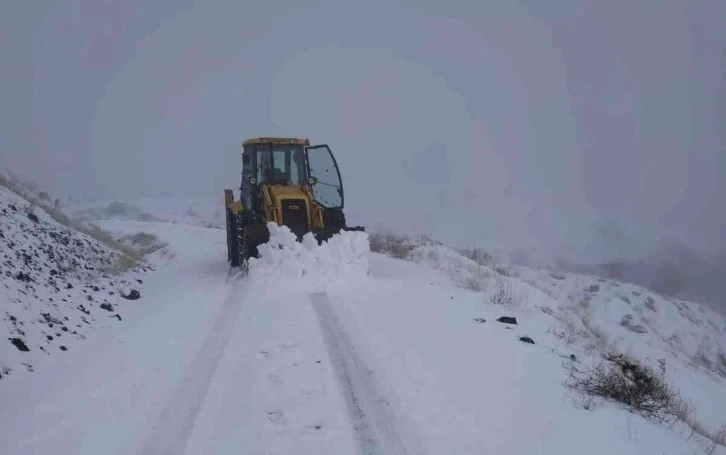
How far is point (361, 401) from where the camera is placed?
14.9ft

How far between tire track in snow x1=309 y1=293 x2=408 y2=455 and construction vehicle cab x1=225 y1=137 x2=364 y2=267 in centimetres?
531

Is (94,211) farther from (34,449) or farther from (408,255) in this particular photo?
(34,449)

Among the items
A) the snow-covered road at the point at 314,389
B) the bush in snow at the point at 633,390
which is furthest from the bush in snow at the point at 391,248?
the bush in snow at the point at 633,390

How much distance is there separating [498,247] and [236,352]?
26.3 meters

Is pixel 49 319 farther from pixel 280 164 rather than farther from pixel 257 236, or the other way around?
pixel 280 164

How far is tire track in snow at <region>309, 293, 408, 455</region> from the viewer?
3.82 m

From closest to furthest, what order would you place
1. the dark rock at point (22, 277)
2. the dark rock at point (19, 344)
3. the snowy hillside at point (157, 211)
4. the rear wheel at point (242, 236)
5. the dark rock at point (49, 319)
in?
the dark rock at point (19, 344), the dark rock at point (49, 319), the dark rock at point (22, 277), the rear wheel at point (242, 236), the snowy hillside at point (157, 211)

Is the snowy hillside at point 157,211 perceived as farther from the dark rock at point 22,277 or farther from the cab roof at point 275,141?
the dark rock at point 22,277

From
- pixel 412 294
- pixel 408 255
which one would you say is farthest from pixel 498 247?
pixel 412 294

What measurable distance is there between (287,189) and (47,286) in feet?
19.2

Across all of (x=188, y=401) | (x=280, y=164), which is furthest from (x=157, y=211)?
(x=188, y=401)

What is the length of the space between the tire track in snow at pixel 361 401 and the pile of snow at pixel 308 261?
10.5 feet

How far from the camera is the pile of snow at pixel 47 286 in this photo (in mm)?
5574

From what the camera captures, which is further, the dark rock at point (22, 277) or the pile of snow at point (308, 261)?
the pile of snow at point (308, 261)
